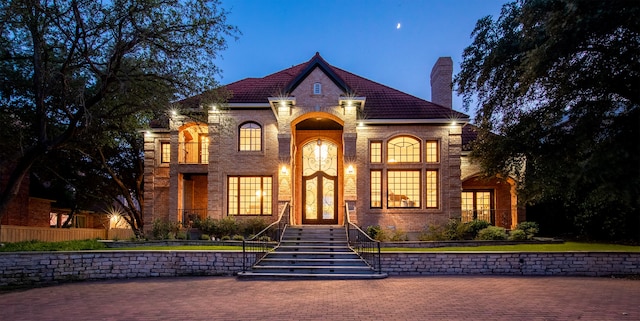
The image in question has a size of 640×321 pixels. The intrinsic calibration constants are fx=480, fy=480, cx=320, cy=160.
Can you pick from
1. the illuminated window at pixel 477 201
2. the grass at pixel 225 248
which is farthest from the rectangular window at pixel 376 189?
the illuminated window at pixel 477 201

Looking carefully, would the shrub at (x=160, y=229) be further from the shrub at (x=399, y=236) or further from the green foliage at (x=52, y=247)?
the shrub at (x=399, y=236)

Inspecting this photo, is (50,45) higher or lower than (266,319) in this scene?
higher

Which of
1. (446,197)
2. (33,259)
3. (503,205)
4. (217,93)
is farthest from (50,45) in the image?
(503,205)

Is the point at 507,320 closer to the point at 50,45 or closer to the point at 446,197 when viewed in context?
the point at 446,197

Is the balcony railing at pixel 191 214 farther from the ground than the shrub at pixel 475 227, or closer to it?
farther from the ground

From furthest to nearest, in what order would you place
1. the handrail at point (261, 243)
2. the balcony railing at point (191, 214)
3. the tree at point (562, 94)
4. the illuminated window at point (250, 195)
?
the balcony railing at point (191, 214)
the illuminated window at point (250, 195)
the handrail at point (261, 243)
the tree at point (562, 94)

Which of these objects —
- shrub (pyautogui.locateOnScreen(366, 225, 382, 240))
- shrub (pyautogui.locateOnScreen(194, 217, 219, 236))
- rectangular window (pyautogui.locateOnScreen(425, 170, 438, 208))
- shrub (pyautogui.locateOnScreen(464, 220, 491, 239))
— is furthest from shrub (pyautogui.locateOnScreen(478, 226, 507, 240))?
Result: shrub (pyautogui.locateOnScreen(194, 217, 219, 236))

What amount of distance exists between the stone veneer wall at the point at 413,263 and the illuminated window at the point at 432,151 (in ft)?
27.3

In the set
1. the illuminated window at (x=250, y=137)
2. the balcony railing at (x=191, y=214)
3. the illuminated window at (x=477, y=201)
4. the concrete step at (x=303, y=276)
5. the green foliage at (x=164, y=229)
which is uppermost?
the illuminated window at (x=250, y=137)

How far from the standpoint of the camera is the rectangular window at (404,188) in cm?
2188

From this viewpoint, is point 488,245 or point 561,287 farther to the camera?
point 488,245

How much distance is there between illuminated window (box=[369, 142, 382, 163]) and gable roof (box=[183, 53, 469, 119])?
128 cm

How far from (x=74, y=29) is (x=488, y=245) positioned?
16.1 m

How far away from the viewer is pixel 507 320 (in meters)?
→ 8.15
